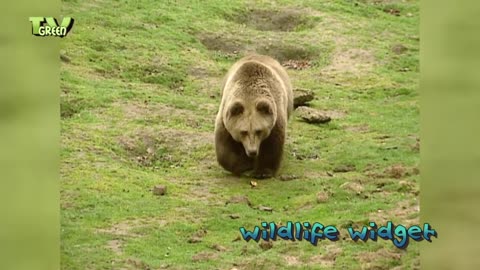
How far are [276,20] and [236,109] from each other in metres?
1.37

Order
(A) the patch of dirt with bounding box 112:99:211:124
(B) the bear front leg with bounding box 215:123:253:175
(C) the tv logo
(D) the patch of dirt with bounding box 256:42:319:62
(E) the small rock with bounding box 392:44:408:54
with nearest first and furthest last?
(C) the tv logo → (B) the bear front leg with bounding box 215:123:253:175 → (A) the patch of dirt with bounding box 112:99:211:124 → (E) the small rock with bounding box 392:44:408:54 → (D) the patch of dirt with bounding box 256:42:319:62

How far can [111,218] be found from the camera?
5.54 metres

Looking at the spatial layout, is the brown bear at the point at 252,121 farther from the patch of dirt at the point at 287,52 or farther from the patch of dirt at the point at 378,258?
the patch of dirt at the point at 378,258

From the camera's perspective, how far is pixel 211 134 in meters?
6.97

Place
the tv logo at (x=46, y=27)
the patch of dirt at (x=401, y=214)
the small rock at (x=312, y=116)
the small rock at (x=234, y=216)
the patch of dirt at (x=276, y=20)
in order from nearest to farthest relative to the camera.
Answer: the tv logo at (x=46, y=27) → the patch of dirt at (x=401, y=214) → the small rock at (x=234, y=216) → the small rock at (x=312, y=116) → the patch of dirt at (x=276, y=20)

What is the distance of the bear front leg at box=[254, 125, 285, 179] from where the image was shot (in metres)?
6.55

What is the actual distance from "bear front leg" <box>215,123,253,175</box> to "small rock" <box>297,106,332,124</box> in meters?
0.73

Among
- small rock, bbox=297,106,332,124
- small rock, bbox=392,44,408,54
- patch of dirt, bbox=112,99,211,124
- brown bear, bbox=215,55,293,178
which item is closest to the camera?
brown bear, bbox=215,55,293,178

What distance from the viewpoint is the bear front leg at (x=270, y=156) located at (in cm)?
655

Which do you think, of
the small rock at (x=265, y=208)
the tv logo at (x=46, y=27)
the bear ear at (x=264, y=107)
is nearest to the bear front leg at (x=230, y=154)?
the bear ear at (x=264, y=107)

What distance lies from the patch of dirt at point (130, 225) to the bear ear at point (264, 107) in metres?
1.23

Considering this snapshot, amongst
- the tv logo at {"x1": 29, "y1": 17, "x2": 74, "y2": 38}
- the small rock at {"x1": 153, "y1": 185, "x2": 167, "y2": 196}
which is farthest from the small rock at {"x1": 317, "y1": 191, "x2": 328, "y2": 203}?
the tv logo at {"x1": 29, "y1": 17, "x2": 74, "y2": 38}

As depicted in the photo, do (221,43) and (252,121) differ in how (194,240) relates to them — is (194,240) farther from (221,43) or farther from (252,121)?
(221,43)

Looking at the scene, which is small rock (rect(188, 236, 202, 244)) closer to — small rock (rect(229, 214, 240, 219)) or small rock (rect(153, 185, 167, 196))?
small rock (rect(229, 214, 240, 219))
